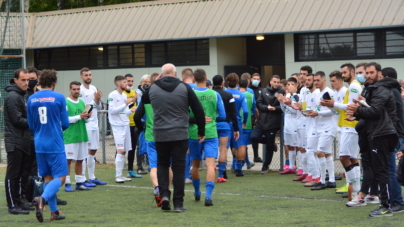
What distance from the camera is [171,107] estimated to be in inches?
348

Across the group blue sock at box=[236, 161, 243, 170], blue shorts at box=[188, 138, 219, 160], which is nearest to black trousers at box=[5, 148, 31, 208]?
blue shorts at box=[188, 138, 219, 160]

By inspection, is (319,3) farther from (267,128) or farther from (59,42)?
(59,42)

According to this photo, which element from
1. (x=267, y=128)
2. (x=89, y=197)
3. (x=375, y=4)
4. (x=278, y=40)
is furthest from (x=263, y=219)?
(x=278, y=40)

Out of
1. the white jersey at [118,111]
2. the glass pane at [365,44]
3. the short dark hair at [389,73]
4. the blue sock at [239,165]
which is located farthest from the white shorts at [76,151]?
the glass pane at [365,44]

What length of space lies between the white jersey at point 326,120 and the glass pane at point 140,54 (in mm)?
14452

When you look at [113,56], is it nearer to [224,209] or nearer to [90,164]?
[90,164]

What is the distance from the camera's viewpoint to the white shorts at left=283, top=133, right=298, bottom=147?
13133mm

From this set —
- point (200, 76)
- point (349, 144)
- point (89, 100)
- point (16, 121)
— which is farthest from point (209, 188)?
point (89, 100)

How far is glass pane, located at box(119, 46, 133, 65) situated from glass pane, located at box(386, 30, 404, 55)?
33.2 feet

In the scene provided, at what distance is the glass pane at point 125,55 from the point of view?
24.9 m

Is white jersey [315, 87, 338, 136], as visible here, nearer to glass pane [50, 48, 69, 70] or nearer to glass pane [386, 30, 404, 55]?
glass pane [386, 30, 404, 55]

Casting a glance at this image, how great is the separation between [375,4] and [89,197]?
12.0m

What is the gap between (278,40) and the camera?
22750mm

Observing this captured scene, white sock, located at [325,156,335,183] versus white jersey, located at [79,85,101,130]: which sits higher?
white jersey, located at [79,85,101,130]
